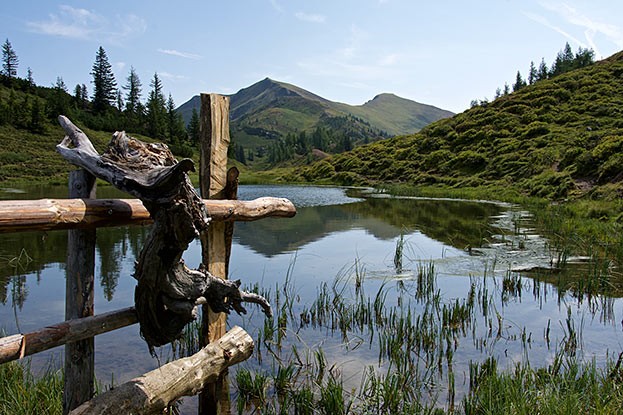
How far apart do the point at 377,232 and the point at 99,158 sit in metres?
16.2

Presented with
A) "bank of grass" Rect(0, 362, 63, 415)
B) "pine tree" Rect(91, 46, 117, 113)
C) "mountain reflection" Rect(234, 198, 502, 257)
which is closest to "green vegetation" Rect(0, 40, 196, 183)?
"pine tree" Rect(91, 46, 117, 113)

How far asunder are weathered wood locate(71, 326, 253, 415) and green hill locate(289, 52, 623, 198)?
2218 centimetres

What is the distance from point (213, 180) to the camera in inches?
198

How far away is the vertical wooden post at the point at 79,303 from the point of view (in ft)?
11.4

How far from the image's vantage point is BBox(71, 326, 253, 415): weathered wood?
10.4 feet

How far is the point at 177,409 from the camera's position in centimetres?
510

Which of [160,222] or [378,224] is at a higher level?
[160,222]

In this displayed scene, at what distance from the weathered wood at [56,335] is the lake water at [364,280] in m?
1.38

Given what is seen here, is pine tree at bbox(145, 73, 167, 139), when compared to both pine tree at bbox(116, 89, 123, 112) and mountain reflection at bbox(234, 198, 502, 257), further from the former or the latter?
mountain reflection at bbox(234, 198, 502, 257)

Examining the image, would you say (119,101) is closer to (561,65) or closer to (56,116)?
(56,116)

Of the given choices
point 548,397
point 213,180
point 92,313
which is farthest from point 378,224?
point 92,313

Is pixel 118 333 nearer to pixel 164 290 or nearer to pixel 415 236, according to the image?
pixel 164 290

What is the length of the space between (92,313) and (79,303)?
139 mm

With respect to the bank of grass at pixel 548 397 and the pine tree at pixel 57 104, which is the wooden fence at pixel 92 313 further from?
the pine tree at pixel 57 104
